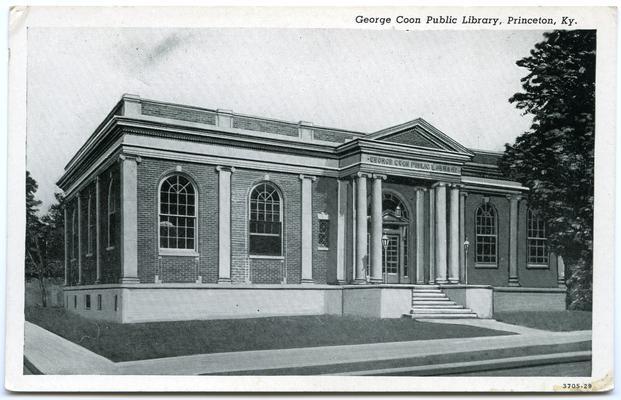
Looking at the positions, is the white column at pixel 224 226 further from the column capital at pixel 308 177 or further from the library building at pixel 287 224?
the column capital at pixel 308 177

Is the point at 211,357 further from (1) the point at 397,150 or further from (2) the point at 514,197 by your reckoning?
(2) the point at 514,197

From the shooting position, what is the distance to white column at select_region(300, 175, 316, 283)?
1645cm

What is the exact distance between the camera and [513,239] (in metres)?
17.6

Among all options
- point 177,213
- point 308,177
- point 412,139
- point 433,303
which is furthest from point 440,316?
point 177,213

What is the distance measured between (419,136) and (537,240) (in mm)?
3867

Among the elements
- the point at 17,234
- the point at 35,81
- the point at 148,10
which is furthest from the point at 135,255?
the point at 148,10

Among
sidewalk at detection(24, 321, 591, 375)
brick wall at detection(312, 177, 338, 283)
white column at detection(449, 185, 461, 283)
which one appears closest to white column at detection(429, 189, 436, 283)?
white column at detection(449, 185, 461, 283)

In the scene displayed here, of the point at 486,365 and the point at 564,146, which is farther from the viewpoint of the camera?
the point at 564,146

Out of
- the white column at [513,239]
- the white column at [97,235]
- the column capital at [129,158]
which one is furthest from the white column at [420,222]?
the white column at [97,235]

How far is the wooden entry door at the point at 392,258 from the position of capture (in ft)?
59.2

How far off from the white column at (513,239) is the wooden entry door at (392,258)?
2.66 m

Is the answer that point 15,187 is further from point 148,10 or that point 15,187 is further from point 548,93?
point 548,93

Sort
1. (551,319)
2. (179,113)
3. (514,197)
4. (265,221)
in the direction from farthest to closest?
(514,197)
(265,221)
(551,319)
(179,113)

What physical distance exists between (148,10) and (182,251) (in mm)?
5335
